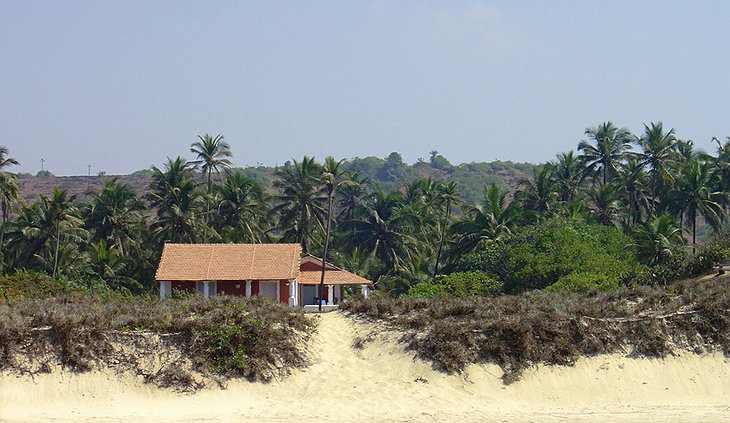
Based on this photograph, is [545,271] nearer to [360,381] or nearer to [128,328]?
[360,381]

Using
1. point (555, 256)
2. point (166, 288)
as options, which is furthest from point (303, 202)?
point (555, 256)

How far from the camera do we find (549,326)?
24219 mm

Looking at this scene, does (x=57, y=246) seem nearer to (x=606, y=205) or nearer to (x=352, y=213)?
(x=352, y=213)

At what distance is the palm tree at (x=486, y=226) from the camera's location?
50.0 meters

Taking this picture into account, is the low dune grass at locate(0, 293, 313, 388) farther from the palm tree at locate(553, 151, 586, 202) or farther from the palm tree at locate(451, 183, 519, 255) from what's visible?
the palm tree at locate(553, 151, 586, 202)

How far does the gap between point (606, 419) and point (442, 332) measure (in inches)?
190

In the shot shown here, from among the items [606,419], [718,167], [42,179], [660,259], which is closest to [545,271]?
[660,259]

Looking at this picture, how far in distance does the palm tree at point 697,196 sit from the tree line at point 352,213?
7cm

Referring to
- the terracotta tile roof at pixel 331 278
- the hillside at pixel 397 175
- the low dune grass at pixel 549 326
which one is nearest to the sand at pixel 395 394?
the low dune grass at pixel 549 326

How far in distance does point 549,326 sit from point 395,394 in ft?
15.7

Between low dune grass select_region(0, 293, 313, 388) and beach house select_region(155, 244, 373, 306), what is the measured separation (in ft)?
45.7

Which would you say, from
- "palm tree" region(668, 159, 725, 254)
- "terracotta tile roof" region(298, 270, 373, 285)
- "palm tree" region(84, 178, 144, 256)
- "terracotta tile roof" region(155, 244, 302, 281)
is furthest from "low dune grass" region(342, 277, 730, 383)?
"palm tree" region(84, 178, 144, 256)

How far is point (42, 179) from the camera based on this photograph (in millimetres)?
147625

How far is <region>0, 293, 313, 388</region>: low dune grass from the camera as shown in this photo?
21.8m
